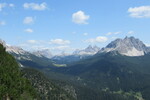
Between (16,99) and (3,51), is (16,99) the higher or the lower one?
the lower one

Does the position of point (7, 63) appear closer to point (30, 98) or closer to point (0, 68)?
point (0, 68)

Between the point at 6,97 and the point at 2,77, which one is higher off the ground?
the point at 2,77

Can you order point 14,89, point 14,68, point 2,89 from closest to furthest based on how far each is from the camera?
1. point 2,89
2. point 14,89
3. point 14,68

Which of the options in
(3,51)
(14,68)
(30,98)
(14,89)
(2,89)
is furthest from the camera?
(3,51)

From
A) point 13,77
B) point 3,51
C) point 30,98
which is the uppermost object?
point 3,51

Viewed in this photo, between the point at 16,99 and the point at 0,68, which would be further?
the point at 0,68

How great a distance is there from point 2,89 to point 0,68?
27.9 metres

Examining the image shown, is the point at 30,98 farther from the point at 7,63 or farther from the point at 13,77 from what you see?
the point at 7,63

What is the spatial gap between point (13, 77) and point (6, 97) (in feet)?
85.6

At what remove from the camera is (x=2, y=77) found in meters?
141

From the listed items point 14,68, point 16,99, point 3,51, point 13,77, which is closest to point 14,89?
point 16,99

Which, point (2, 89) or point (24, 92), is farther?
point (24, 92)

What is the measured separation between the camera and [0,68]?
501 ft

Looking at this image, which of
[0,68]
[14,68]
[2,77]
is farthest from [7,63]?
[2,77]
